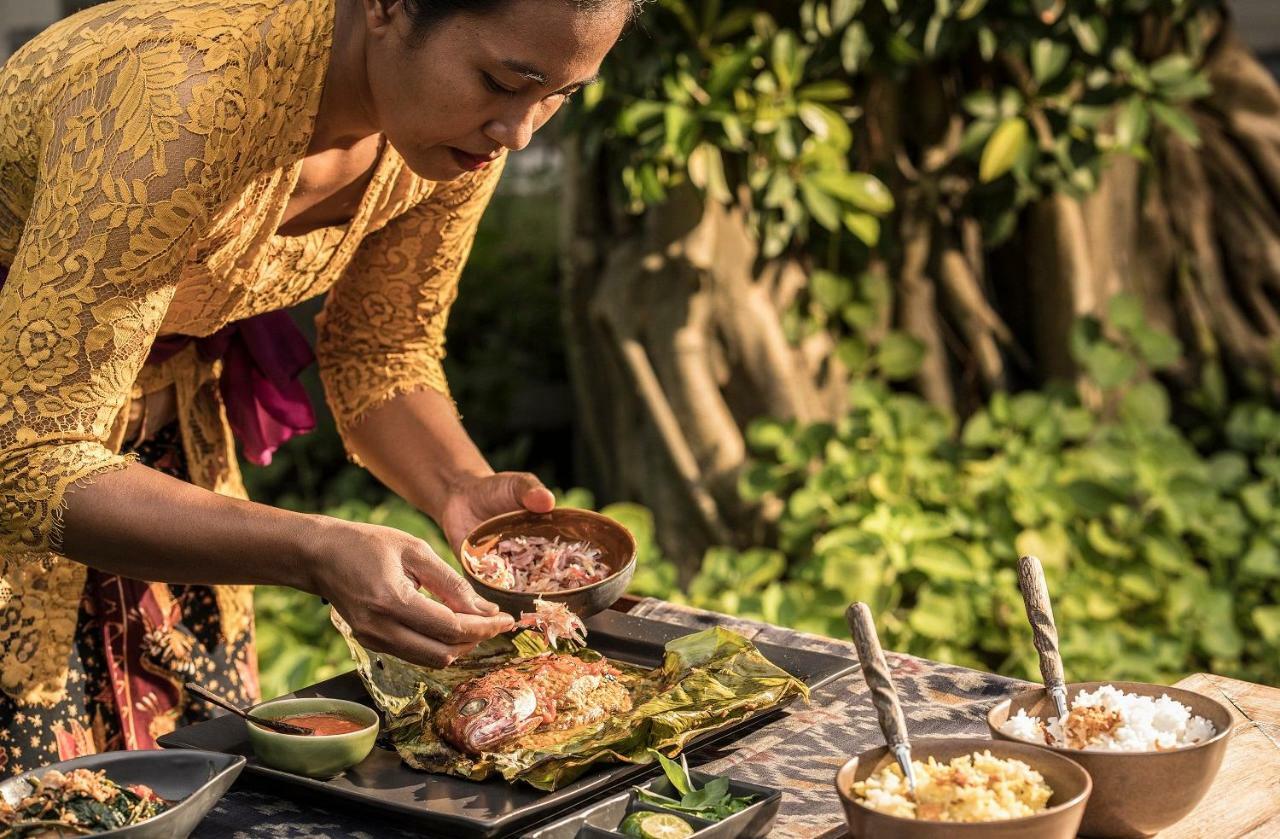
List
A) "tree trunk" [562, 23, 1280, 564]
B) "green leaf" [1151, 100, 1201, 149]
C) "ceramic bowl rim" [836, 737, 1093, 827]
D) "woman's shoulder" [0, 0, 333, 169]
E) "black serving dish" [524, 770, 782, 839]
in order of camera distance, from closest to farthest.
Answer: "ceramic bowl rim" [836, 737, 1093, 827] < "black serving dish" [524, 770, 782, 839] < "woman's shoulder" [0, 0, 333, 169] < "green leaf" [1151, 100, 1201, 149] < "tree trunk" [562, 23, 1280, 564]

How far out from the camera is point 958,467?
4.32m

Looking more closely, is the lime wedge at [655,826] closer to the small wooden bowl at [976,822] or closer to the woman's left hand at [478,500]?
the small wooden bowl at [976,822]

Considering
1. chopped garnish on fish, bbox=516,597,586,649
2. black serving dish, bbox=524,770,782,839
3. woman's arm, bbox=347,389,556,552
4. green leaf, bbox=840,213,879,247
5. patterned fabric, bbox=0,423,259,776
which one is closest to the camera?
black serving dish, bbox=524,770,782,839

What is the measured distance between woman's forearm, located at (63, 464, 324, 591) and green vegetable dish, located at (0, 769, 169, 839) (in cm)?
28

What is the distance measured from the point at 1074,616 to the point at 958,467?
54 cm

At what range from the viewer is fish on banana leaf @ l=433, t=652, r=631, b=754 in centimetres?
176

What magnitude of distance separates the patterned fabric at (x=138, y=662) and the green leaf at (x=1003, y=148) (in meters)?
2.59

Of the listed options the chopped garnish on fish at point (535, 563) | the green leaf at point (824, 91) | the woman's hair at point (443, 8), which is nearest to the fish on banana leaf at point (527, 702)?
the chopped garnish on fish at point (535, 563)

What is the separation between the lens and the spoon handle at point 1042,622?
164 centimetres

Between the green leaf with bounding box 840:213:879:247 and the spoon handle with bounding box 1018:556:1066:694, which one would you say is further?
the green leaf with bounding box 840:213:879:247

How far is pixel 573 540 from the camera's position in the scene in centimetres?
213

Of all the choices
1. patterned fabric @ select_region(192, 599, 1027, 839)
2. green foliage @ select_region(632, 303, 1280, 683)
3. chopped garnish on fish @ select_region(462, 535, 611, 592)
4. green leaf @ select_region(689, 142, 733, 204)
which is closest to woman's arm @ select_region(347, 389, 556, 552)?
chopped garnish on fish @ select_region(462, 535, 611, 592)

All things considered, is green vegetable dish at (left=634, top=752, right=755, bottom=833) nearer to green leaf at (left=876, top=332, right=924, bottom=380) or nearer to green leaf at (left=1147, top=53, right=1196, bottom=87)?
green leaf at (left=876, top=332, right=924, bottom=380)

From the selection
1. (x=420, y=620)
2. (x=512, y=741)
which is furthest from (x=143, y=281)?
(x=512, y=741)
